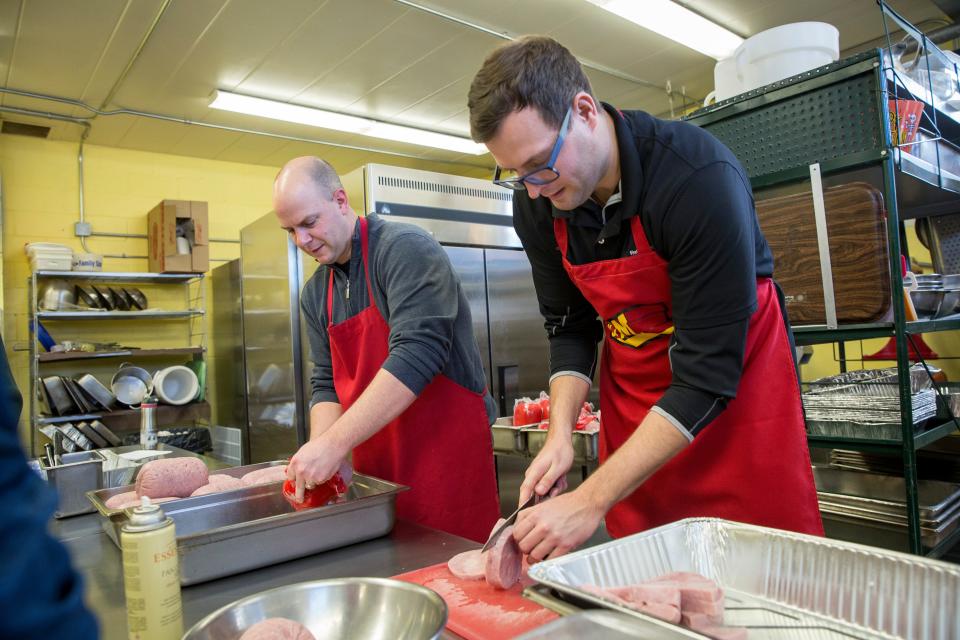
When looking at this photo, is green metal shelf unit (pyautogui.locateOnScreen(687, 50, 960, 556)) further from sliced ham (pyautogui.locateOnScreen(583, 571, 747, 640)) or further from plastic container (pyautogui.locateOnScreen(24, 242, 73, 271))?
plastic container (pyautogui.locateOnScreen(24, 242, 73, 271))

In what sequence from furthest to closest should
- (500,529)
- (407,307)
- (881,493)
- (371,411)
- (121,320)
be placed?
1. (121,320)
2. (881,493)
3. (407,307)
4. (371,411)
5. (500,529)

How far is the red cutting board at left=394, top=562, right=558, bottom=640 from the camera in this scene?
3.00 ft

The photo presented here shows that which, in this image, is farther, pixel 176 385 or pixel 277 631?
pixel 176 385

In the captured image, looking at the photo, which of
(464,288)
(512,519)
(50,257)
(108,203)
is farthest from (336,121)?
(512,519)

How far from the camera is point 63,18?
12.4ft

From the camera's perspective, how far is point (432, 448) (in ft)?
6.02

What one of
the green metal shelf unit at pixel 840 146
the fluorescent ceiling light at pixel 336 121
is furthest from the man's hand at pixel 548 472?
the fluorescent ceiling light at pixel 336 121

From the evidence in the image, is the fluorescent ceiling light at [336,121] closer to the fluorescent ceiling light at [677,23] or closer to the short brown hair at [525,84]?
the fluorescent ceiling light at [677,23]

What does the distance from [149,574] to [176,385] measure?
Answer: 5.17 metres

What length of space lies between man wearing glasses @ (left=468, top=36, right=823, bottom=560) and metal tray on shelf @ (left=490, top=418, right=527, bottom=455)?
126 cm

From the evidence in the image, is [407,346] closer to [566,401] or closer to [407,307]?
[407,307]

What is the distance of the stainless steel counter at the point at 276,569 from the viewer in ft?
3.56

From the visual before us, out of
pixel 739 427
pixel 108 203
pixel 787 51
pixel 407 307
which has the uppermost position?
pixel 108 203

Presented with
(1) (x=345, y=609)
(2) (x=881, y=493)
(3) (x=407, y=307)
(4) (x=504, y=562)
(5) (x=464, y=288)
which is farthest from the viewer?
A: (5) (x=464, y=288)
